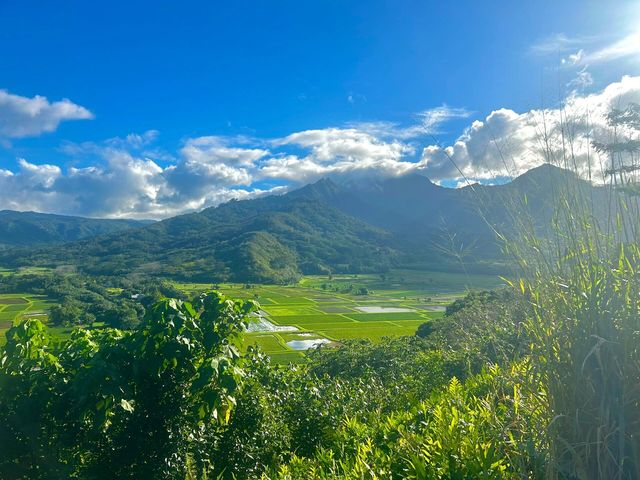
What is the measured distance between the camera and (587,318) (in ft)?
7.68

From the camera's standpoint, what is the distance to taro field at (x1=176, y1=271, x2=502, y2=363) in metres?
46.4

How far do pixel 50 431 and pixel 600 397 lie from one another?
4.63 meters

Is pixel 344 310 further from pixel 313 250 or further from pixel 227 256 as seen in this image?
pixel 313 250

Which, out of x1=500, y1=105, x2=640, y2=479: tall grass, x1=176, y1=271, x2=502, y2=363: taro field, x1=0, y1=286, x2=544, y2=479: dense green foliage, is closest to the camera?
x1=500, y1=105, x2=640, y2=479: tall grass

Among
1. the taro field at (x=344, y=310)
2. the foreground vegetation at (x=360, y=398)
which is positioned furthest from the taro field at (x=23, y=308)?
the foreground vegetation at (x=360, y=398)

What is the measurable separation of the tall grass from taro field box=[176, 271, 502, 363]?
20.1 metres

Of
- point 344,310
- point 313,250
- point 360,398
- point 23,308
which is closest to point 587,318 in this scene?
point 360,398

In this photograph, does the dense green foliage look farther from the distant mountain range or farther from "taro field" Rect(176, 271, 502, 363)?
"taro field" Rect(176, 271, 502, 363)

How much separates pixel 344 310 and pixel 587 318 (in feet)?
220

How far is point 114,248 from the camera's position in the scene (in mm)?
180500

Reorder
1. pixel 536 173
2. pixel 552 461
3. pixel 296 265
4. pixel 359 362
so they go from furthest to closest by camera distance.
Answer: pixel 296 265, pixel 359 362, pixel 536 173, pixel 552 461

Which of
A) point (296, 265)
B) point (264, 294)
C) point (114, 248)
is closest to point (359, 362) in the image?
point (264, 294)

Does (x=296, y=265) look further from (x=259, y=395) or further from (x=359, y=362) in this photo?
(x=259, y=395)

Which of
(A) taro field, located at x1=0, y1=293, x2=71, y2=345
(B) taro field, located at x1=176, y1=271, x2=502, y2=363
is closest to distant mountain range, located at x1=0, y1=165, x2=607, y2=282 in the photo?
(B) taro field, located at x1=176, y1=271, x2=502, y2=363
